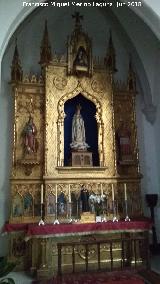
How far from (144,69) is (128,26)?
1.50 metres

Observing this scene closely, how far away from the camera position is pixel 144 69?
8836mm

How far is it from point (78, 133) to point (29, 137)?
1.35 meters

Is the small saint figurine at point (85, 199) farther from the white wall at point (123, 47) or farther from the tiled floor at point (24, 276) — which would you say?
the white wall at point (123, 47)

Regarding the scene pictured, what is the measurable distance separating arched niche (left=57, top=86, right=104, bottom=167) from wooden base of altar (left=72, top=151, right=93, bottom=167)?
0.28 metres

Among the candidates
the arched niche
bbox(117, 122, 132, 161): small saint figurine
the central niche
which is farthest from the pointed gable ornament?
bbox(117, 122, 132, 161): small saint figurine

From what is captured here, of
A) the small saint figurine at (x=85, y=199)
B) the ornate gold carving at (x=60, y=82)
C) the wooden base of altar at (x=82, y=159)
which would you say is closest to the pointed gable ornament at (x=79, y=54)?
the ornate gold carving at (x=60, y=82)


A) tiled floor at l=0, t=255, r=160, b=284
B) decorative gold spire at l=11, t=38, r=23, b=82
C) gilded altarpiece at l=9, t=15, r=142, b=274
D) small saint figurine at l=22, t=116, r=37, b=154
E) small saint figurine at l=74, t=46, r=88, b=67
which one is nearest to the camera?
tiled floor at l=0, t=255, r=160, b=284

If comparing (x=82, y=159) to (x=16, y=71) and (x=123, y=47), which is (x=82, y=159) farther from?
(x=123, y=47)

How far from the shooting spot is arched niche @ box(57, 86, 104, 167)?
7.37 meters

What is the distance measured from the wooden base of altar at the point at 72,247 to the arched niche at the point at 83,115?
1.78 meters

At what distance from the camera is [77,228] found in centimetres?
612

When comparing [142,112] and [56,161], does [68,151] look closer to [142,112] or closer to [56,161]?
[56,161]

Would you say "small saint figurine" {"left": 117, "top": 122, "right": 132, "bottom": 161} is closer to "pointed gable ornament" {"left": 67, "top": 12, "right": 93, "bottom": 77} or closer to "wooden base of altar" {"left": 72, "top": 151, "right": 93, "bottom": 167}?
"wooden base of altar" {"left": 72, "top": 151, "right": 93, "bottom": 167}

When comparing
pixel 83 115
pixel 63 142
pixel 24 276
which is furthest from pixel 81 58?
pixel 24 276
